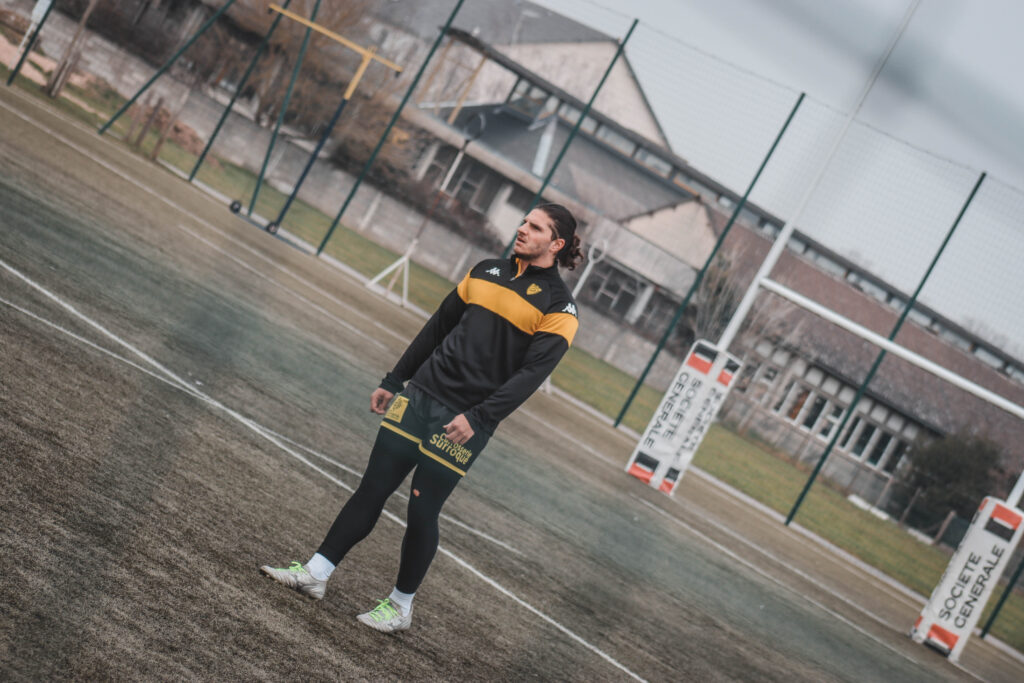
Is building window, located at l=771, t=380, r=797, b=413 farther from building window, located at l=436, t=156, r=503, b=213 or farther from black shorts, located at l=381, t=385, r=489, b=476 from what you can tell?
→ black shorts, located at l=381, t=385, r=489, b=476

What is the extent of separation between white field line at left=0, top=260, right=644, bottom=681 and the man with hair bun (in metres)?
1.88

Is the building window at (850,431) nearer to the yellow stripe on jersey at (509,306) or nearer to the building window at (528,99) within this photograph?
the building window at (528,99)

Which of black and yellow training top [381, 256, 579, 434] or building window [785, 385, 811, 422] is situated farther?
building window [785, 385, 811, 422]

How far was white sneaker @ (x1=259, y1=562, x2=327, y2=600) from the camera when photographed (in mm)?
4473

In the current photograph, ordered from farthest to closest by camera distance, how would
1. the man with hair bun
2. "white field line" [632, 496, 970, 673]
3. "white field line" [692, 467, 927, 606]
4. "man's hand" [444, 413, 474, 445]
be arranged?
"white field line" [692, 467, 927, 606] < "white field line" [632, 496, 970, 673] < the man with hair bun < "man's hand" [444, 413, 474, 445]

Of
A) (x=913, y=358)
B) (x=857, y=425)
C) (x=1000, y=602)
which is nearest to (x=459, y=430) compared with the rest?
(x=913, y=358)

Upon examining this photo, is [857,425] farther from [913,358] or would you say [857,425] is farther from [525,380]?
[525,380]

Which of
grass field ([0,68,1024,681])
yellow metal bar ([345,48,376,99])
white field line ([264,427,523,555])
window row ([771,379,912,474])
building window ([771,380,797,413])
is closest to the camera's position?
grass field ([0,68,1024,681])

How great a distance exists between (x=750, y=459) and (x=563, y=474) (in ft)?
32.9

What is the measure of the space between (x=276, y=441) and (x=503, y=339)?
10.4 feet

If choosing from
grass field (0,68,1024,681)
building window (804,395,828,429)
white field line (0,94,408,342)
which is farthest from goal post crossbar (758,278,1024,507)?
building window (804,395,828,429)

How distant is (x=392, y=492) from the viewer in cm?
444

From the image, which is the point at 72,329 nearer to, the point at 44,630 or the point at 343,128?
the point at 44,630

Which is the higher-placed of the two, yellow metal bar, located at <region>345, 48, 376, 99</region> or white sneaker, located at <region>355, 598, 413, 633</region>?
yellow metal bar, located at <region>345, 48, 376, 99</region>
